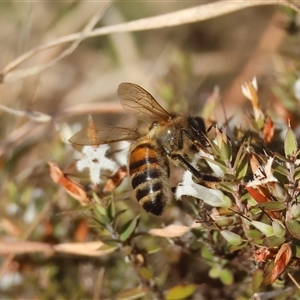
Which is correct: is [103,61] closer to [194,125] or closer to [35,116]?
[35,116]

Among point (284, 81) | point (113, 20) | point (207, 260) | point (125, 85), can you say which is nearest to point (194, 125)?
point (125, 85)

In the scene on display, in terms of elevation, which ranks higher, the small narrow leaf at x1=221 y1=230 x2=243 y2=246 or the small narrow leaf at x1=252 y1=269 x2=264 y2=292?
the small narrow leaf at x1=221 y1=230 x2=243 y2=246

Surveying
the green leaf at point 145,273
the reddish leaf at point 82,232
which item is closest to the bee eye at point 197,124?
the green leaf at point 145,273

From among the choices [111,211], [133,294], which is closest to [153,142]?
[111,211]

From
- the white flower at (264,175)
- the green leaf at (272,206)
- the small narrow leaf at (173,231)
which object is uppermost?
the white flower at (264,175)

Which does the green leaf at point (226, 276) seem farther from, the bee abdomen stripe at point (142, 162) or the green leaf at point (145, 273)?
the bee abdomen stripe at point (142, 162)

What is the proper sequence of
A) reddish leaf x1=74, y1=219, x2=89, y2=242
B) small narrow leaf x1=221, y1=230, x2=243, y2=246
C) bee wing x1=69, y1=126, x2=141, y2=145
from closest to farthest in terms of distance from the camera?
small narrow leaf x1=221, y1=230, x2=243, y2=246 → bee wing x1=69, y1=126, x2=141, y2=145 → reddish leaf x1=74, y1=219, x2=89, y2=242

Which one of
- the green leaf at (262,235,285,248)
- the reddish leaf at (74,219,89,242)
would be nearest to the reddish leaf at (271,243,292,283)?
the green leaf at (262,235,285,248)

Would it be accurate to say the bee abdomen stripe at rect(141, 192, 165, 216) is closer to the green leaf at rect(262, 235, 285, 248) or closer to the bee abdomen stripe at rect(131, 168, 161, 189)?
the bee abdomen stripe at rect(131, 168, 161, 189)
